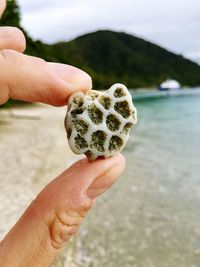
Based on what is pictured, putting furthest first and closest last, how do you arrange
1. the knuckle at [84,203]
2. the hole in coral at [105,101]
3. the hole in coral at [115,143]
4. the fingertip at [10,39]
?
the hole in coral at [115,143] → the hole in coral at [105,101] → the knuckle at [84,203] → the fingertip at [10,39]

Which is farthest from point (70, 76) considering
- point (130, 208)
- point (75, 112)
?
point (130, 208)

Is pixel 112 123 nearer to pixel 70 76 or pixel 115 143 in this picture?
pixel 115 143

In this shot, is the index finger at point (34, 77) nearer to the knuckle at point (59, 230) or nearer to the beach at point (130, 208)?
the knuckle at point (59, 230)

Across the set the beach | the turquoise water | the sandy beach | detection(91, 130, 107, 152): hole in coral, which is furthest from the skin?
the turquoise water

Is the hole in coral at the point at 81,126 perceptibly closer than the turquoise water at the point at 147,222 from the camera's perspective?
Yes

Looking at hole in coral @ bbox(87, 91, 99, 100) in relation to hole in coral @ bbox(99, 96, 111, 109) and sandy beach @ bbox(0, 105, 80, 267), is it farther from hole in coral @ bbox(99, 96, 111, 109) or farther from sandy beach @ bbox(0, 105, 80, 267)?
sandy beach @ bbox(0, 105, 80, 267)

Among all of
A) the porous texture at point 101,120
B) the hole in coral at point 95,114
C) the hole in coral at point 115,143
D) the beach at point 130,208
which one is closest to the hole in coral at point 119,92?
the porous texture at point 101,120

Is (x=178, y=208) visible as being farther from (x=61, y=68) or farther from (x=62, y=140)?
(x=62, y=140)
